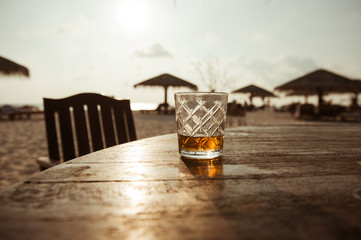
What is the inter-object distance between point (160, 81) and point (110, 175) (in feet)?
44.9

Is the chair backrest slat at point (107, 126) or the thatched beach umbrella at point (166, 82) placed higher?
the thatched beach umbrella at point (166, 82)

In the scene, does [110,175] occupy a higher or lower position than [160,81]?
lower

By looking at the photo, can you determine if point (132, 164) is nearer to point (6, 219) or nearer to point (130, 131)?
point (6, 219)

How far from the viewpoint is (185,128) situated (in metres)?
0.64

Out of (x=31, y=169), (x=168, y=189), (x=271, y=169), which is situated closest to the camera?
(x=168, y=189)

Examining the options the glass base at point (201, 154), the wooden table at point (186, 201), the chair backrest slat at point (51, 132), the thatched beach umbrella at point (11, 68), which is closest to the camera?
the wooden table at point (186, 201)

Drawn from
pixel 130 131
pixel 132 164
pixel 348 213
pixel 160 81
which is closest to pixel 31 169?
pixel 130 131

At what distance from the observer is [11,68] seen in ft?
25.2

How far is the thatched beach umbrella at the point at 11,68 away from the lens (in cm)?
749

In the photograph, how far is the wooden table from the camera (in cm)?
26

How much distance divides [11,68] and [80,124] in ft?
27.2

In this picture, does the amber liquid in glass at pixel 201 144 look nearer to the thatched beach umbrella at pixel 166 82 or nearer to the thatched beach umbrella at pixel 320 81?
the thatched beach umbrella at pixel 320 81

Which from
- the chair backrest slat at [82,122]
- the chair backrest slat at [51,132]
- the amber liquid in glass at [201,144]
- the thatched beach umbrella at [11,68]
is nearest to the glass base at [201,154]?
the amber liquid in glass at [201,144]

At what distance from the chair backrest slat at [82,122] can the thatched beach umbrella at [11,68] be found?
8085 millimetres
